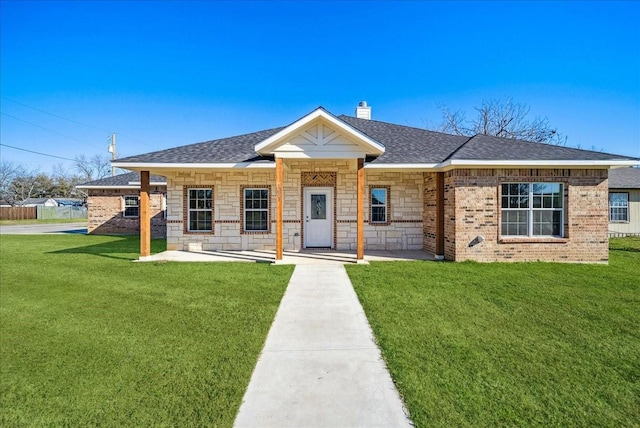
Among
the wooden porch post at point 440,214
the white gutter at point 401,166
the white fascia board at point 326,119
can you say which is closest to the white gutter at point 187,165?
the white fascia board at point 326,119

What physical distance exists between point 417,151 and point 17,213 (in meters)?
49.2

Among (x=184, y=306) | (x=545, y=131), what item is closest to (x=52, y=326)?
(x=184, y=306)

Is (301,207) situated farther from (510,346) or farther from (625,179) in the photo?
(625,179)

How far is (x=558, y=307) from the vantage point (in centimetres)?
580

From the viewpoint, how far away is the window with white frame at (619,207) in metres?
19.3

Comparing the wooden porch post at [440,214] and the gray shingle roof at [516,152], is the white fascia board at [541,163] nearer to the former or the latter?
the gray shingle roof at [516,152]

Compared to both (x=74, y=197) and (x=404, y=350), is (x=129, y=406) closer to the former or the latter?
(x=404, y=350)

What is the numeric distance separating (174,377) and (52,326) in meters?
2.79

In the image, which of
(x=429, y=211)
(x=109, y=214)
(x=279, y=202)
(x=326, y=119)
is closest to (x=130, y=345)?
(x=279, y=202)

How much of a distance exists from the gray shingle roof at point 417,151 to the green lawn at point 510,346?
3775mm

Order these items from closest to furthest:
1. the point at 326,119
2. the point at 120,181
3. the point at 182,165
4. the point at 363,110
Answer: the point at 326,119, the point at 182,165, the point at 363,110, the point at 120,181

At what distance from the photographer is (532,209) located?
1006cm

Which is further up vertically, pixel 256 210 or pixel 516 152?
pixel 516 152

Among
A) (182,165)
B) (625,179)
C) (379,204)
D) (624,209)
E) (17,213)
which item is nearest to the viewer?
(182,165)
